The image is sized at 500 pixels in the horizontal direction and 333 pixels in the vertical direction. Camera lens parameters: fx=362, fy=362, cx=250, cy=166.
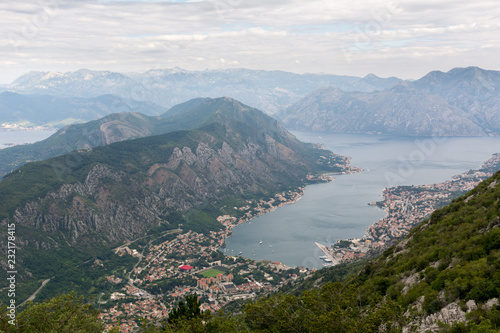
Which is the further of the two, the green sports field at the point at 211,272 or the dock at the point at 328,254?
the dock at the point at 328,254

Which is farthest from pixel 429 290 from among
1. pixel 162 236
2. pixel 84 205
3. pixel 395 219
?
pixel 84 205

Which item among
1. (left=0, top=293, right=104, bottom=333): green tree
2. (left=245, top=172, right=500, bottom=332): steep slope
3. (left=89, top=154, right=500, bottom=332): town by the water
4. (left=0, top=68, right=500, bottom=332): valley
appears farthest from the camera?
(left=0, top=68, right=500, bottom=332): valley

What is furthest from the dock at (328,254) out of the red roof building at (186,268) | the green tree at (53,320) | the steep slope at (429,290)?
the green tree at (53,320)

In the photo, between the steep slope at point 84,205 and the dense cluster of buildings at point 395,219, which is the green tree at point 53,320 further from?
the steep slope at point 84,205

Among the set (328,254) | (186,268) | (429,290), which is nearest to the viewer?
(429,290)

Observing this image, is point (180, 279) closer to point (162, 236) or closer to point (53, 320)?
point (162, 236)

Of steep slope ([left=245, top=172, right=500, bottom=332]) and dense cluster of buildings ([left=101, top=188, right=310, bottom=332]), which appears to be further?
dense cluster of buildings ([left=101, top=188, right=310, bottom=332])

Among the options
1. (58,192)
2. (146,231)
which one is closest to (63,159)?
(58,192)

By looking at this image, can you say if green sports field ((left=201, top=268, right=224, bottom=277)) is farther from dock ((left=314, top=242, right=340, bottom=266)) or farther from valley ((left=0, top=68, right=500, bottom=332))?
dock ((left=314, top=242, right=340, bottom=266))

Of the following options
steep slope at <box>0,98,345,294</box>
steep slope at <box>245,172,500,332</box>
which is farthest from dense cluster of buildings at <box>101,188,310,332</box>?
steep slope at <box>245,172,500,332</box>
